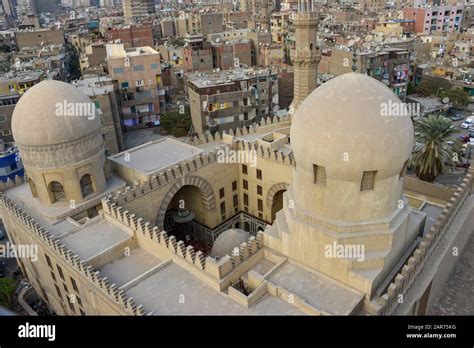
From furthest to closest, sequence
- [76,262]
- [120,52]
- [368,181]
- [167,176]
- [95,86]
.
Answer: [120,52] → [95,86] → [167,176] → [76,262] → [368,181]

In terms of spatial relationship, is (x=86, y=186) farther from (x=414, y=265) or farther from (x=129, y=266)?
(x=414, y=265)

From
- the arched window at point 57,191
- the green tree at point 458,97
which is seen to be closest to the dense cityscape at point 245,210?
the arched window at point 57,191

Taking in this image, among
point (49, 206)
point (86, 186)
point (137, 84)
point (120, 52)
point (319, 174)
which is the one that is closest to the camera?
point (319, 174)

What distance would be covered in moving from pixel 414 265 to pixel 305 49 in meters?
23.1

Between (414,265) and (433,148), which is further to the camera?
(433,148)

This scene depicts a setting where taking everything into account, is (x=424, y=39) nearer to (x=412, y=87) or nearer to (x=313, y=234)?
(x=412, y=87)

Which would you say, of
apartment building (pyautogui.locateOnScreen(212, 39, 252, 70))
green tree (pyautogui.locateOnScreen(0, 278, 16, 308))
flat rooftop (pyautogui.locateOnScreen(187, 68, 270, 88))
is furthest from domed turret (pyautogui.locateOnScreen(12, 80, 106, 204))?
apartment building (pyautogui.locateOnScreen(212, 39, 252, 70))

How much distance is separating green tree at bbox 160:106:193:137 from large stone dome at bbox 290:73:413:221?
144 ft

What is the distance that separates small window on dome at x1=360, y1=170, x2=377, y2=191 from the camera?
16.6 metres

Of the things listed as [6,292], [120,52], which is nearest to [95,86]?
[120,52]

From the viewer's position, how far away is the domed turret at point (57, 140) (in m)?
24.9

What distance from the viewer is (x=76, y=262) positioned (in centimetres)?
2138

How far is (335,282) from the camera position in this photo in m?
18.7
